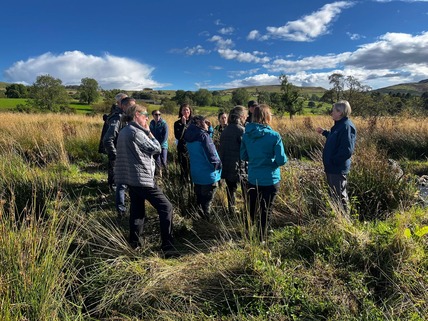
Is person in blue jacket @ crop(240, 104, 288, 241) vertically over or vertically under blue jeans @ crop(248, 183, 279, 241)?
over

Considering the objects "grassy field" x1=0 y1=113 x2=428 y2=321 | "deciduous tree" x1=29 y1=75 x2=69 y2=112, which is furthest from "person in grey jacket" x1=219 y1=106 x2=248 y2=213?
"deciduous tree" x1=29 y1=75 x2=69 y2=112

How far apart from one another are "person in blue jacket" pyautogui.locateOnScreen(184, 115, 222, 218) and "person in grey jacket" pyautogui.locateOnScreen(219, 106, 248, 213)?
27cm

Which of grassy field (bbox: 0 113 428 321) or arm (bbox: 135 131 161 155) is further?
arm (bbox: 135 131 161 155)

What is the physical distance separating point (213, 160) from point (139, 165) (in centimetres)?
118

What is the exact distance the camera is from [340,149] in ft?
13.7

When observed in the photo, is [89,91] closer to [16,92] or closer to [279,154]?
[16,92]

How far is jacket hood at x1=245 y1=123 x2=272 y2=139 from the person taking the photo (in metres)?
3.63

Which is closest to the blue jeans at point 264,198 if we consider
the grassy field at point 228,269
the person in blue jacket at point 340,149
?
the grassy field at point 228,269

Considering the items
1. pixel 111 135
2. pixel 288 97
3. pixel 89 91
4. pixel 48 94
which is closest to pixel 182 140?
pixel 111 135

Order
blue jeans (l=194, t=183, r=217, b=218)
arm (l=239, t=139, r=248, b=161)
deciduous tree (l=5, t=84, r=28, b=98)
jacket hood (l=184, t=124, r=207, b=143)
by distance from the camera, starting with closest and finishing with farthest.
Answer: arm (l=239, t=139, r=248, b=161)
jacket hood (l=184, t=124, r=207, b=143)
blue jeans (l=194, t=183, r=217, b=218)
deciduous tree (l=5, t=84, r=28, b=98)

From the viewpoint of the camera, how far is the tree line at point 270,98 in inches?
734

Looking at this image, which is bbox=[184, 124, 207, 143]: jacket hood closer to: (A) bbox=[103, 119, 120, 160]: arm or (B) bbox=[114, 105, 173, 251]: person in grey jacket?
(B) bbox=[114, 105, 173, 251]: person in grey jacket

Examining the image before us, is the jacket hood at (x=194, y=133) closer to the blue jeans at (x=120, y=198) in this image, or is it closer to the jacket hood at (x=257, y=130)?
the jacket hood at (x=257, y=130)

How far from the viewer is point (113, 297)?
8.74ft
